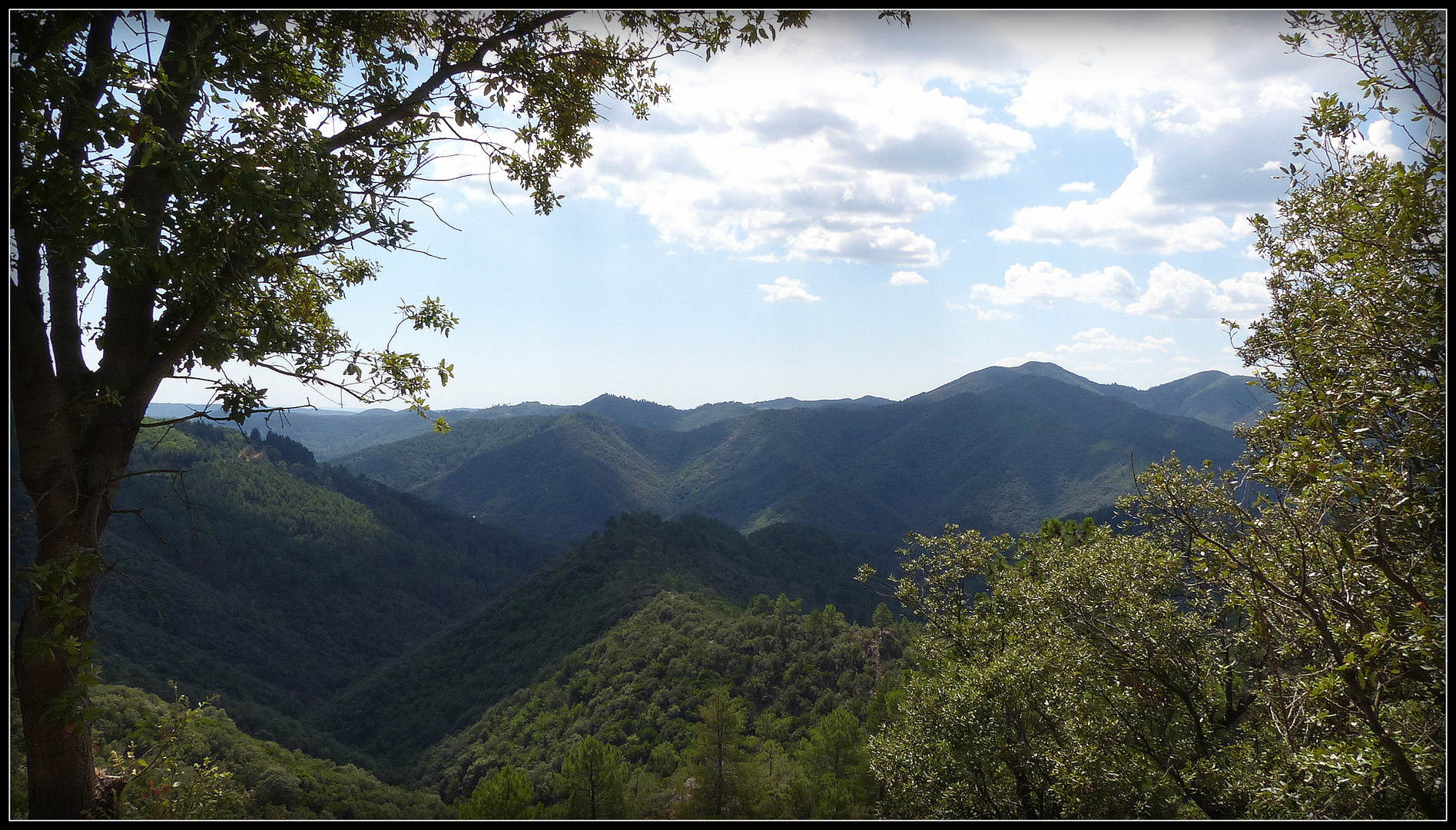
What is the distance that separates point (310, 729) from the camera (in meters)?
59.4

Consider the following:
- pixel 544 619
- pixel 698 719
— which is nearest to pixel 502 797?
pixel 698 719

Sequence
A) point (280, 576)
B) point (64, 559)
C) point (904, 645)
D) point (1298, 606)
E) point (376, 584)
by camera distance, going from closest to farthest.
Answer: point (64, 559), point (1298, 606), point (904, 645), point (280, 576), point (376, 584)

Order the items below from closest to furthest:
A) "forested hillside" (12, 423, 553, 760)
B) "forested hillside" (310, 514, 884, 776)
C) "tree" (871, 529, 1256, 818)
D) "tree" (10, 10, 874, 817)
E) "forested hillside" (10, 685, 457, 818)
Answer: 1. "tree" (10, 10, 874, 817)
2. "tree" (871, 529, 1256, 818)
3. "forested hillside" (10, 685, 457, 818)
4. "forested hillside" (310, 514, 884, 776)
5. "forested hillside" (12, 423, 553, 760)

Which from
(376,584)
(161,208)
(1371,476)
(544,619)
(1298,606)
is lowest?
(544,619)

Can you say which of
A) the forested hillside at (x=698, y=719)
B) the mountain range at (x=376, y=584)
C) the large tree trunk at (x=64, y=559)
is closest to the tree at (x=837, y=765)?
the forested hillside at (x=698, y=719)

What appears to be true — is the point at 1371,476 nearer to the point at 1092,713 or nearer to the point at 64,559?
the point at 1092,713

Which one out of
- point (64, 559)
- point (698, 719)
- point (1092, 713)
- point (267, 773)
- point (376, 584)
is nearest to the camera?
point (64, 559)

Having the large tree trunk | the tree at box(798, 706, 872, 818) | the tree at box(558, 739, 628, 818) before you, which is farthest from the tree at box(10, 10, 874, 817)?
the tree at box(558, 739, 628, 818)

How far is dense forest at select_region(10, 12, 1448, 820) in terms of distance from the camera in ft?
15.7

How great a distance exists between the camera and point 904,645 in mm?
46562

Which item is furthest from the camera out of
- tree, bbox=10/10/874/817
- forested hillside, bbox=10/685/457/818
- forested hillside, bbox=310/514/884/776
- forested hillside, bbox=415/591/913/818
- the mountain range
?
forested hillside, bbox=310/514/884/776

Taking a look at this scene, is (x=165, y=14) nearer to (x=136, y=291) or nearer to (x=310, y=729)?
(x=136, y=291)

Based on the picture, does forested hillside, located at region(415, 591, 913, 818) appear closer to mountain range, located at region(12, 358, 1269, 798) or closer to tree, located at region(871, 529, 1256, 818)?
mountain range, located at region(12, 358, 1269, 798)

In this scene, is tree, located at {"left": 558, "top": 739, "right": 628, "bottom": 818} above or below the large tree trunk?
below
